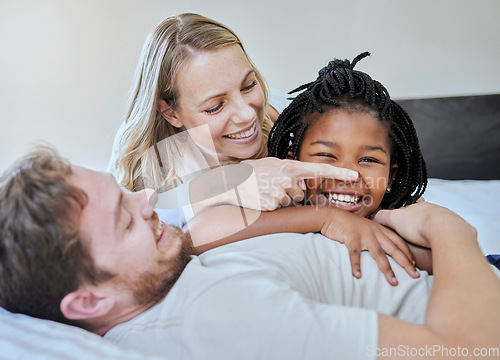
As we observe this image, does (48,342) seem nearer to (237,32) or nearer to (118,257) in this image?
(118,257)

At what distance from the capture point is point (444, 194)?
1752mm

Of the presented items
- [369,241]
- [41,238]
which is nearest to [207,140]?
[369,241]

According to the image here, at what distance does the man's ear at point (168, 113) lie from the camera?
4.61ft

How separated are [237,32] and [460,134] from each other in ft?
4.21

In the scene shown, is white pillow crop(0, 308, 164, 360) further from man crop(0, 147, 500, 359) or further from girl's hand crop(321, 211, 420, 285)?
girl's hand crop(321, 211, 420, 285)

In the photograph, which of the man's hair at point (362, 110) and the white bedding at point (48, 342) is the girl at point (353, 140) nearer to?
the man's hair at point (362, 110)

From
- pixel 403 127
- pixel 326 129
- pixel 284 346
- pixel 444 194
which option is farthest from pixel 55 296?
pixel 444 194

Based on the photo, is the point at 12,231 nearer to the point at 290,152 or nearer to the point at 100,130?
the point at 290,152

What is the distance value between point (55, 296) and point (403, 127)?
0.96 m

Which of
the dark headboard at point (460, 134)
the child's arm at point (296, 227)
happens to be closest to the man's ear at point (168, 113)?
the child's arm at point (296, 227)

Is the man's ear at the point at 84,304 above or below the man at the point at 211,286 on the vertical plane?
below

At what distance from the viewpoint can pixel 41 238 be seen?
0.65m

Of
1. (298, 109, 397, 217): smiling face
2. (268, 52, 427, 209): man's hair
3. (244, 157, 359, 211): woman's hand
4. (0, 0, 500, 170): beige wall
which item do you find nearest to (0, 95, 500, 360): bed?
(0, 0, 500, 170): beige wall

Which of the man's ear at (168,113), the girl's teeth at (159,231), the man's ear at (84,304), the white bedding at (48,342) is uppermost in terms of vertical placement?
the man's ear at (168,113)
